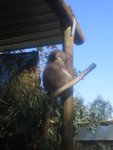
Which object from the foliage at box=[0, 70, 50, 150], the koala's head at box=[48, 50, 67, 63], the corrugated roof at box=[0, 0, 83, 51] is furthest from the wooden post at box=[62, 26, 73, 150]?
the foliage at box=[0, 70, 50, 150]

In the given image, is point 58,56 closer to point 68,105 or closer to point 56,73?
point 56,73

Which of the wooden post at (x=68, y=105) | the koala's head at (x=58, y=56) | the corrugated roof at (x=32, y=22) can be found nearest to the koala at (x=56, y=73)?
the koala's head at (x=58, y=56)

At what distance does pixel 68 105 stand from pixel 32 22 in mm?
1627

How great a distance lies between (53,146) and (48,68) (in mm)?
1066

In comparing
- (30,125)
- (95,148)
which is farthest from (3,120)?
(95,148)

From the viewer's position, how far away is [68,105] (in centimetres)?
529

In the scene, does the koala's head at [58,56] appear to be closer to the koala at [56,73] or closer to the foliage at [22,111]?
the koala at [56,73]

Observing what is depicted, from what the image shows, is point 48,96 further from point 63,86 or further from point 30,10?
point 30,10

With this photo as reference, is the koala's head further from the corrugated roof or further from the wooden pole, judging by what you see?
the corrugated roof

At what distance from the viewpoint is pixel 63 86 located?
5168 mm

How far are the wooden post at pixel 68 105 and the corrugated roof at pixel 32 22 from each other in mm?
222

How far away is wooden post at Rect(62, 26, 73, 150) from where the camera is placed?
5164 millimetres

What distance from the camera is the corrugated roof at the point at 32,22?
5.41 meters

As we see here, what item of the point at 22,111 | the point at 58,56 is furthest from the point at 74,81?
Answer: the point at 22,111
